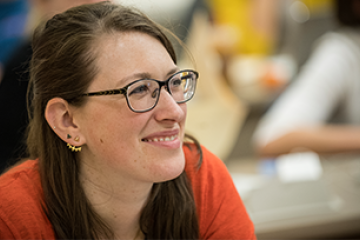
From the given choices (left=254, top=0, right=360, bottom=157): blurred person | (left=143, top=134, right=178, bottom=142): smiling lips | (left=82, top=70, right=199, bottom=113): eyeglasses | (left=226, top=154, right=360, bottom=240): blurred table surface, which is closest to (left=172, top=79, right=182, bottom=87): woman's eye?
(left=82, top=70, right=199, bottom=113): eyeglasses

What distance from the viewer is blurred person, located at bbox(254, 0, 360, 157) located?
200 cm

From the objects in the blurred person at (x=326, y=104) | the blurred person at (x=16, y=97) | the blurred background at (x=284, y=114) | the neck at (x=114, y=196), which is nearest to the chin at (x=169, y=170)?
the neck at (x=114, y=196)

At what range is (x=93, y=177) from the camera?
92 cm

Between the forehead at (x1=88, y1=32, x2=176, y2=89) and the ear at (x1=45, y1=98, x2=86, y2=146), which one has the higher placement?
the forehead at (x1=88, y1=32, x2=176, y2=89)

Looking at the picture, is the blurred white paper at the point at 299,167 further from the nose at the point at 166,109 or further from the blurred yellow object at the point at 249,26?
the blurred yellow object at the point at 249,26

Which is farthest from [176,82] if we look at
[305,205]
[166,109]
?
[305,205]

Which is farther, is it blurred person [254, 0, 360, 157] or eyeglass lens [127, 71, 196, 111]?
blurred person [254, 0, 360, 157]

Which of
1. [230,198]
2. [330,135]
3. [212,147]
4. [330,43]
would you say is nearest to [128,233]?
[230,198]

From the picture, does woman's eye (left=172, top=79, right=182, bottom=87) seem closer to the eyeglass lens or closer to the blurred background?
the eyeglass lens

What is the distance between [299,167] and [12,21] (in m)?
1.65

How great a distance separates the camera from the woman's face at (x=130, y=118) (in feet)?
2.67

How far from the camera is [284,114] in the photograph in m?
2.07

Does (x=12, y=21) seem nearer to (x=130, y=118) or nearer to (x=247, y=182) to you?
(x=130, y=118)

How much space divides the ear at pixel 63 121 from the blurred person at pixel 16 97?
0.20 meters
